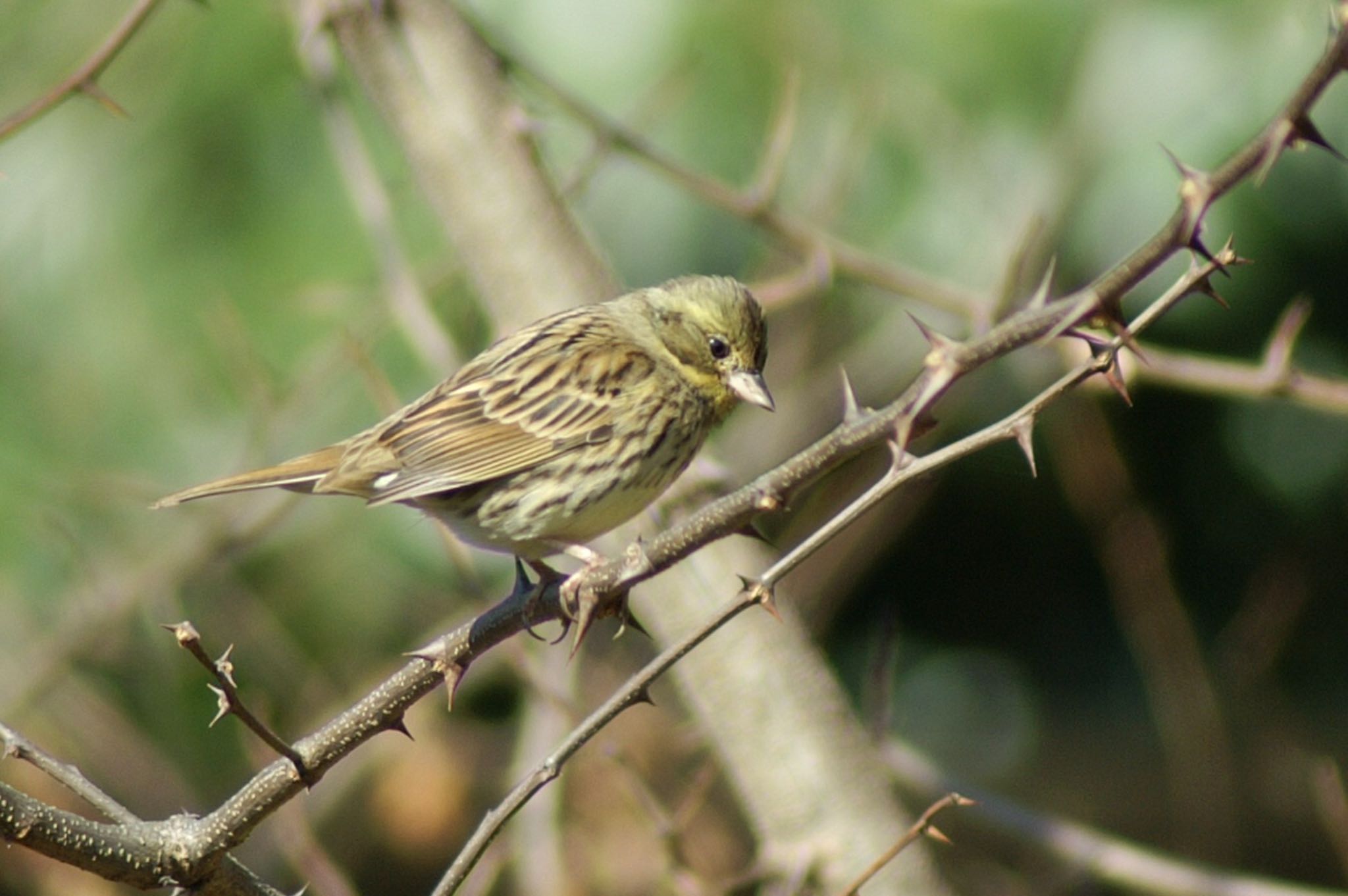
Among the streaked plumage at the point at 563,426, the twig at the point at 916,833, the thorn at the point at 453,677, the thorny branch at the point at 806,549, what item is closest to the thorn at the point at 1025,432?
the thorny branch at the point at 806,549

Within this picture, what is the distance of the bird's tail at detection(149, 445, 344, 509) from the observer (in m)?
3.34

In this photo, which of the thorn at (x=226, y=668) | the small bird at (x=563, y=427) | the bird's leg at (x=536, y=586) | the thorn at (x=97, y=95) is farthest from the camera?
the small bird at (x=563, y=427)

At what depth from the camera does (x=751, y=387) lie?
12.2 feet

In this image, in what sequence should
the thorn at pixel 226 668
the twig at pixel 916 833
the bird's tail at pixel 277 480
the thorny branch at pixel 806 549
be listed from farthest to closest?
the bird's tail at pixel 277 480 → the twig at pixel 916 833 → the thorn at pixel 226 668 → the thorny branch at pixel 806 549

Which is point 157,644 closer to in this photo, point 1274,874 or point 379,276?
point 379,276

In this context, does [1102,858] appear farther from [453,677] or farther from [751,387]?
[453,677]

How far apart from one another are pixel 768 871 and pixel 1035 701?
283cm

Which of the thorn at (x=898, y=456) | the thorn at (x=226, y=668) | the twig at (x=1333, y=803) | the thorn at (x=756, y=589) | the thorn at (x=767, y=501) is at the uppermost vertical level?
the thorn at (x=226, y=668)

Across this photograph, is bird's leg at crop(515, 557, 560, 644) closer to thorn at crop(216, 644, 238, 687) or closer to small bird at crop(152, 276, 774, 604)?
small bird at crop(152, 276, 774, 604)

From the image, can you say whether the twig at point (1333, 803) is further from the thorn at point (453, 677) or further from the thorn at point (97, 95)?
the thorn at point (97, 95)

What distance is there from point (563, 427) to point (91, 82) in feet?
4.24

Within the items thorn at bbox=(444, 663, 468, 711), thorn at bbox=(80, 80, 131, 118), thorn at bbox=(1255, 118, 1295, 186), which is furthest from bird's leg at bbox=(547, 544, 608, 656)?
thorn at bbox=(80, 80, 131, 118)

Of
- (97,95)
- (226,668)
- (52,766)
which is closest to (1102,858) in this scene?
(226,668)

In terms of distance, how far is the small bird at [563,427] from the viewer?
3.50 metres
